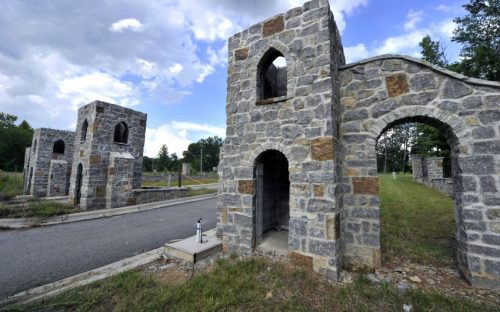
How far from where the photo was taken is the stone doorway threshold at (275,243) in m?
4.72

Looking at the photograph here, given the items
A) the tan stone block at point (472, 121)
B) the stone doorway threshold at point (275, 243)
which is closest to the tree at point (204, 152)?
the stone doorway threshold at point (275, 243)

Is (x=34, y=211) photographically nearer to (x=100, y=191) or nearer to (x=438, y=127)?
(x=100, y=191)

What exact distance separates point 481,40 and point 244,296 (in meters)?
20.9

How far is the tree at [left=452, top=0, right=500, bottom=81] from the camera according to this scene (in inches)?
519

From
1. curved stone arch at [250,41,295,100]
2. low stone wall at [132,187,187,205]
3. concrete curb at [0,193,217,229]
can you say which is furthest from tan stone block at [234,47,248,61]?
low stone wall at [132,187,187,205]

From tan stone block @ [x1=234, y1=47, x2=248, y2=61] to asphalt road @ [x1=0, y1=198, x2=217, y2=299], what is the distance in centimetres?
526

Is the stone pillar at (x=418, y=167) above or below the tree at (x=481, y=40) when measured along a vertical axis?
below

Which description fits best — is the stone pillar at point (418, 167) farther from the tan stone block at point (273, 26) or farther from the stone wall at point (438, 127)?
the tan stone block at point (273, 26)

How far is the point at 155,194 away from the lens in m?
11.7

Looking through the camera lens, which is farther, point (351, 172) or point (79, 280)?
point (351, 172)

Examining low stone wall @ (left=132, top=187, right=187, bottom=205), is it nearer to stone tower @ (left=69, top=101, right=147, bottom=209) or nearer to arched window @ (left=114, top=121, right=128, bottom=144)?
stone tower @ (left=69, top=101, right=147, bottom=209)

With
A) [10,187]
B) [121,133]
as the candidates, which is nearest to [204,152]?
[10,187]

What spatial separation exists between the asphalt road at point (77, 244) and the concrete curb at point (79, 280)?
0.28 meters

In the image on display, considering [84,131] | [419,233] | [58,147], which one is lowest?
[419,233]
